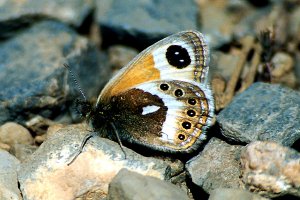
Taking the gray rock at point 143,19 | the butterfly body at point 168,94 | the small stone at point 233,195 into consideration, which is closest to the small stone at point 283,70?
the gray rock at point 143,19

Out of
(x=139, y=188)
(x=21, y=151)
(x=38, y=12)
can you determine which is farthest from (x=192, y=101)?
(x=38, y=12)

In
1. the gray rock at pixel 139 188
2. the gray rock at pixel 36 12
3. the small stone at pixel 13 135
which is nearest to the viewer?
the gray rock at pixel 139 188

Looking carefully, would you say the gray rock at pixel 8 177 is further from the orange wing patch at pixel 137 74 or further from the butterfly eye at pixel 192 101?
the butterfly eye at pixel 192 101

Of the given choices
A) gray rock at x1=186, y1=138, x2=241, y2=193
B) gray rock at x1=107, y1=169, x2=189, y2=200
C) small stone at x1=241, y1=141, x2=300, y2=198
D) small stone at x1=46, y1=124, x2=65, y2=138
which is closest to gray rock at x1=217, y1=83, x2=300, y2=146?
gray rock at x1=186, y1=138, x2=241, y2=193

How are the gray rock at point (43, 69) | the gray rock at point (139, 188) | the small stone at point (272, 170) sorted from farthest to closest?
the gray rock at point (43, 69) < the small stone at point (272, 170) < the gray rock at point (139, 188)

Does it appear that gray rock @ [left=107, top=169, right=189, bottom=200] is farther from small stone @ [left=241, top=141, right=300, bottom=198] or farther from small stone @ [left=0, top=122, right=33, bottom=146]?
small stone @ [left=0, top=122, right=33, bottom=146]

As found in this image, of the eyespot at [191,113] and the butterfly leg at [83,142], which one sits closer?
the butterfly leg at [83,142]

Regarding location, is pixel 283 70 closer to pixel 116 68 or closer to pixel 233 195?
pixel 116 68
